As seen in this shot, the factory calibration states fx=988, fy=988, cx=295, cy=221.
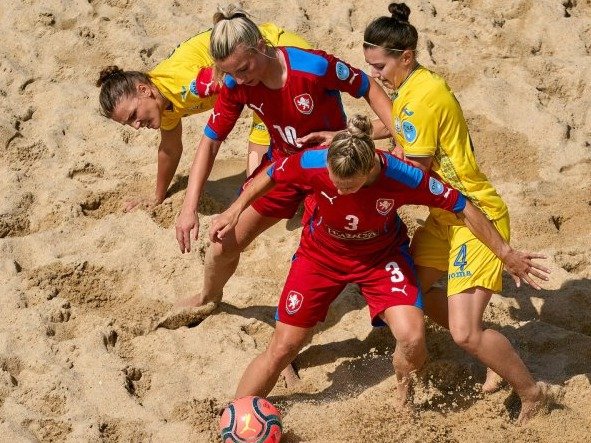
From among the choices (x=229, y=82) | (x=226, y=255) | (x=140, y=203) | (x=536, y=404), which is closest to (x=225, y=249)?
(x=226, y=255)

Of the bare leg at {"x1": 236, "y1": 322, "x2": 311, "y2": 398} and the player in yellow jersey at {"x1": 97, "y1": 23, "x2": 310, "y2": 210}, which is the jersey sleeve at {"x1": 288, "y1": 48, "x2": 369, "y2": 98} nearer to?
the player in yellow jersey at {"x1": 97, "y1": 23, "x2": 310, "y2": 210}

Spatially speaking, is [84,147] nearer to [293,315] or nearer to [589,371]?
[293,315]

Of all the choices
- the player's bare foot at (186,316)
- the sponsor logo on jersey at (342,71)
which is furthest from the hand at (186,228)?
the sponsor logo on jersey at (342,71)

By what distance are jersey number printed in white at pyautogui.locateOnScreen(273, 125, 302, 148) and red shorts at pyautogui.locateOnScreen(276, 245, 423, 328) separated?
25.8 inches

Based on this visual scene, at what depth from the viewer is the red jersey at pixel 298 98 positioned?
15.8 ft

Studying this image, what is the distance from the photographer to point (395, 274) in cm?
457

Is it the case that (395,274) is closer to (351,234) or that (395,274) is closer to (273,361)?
(351,234)

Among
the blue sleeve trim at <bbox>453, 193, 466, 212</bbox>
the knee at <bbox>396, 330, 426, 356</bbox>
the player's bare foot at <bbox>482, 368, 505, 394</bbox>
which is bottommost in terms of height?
the player's bare foot at <bbox>482, 368, 505, 394</bbox>

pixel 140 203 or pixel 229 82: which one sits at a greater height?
pixel 229 82

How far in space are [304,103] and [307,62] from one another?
0.20 metres

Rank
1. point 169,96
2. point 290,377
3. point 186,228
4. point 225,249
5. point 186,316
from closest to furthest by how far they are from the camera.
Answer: point 186,228 < point 290,377 < point 225,249 < point 186,316 < point 169,96

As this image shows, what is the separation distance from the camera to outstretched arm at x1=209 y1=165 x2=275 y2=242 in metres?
4.54

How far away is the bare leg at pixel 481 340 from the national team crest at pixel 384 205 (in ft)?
1.70

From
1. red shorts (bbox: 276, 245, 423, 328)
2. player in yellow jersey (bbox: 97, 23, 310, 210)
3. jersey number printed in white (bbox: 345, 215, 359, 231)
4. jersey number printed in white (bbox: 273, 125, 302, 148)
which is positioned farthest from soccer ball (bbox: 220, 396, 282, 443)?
player in yellow jersey (bbox: 97, 23, 310, 210)
